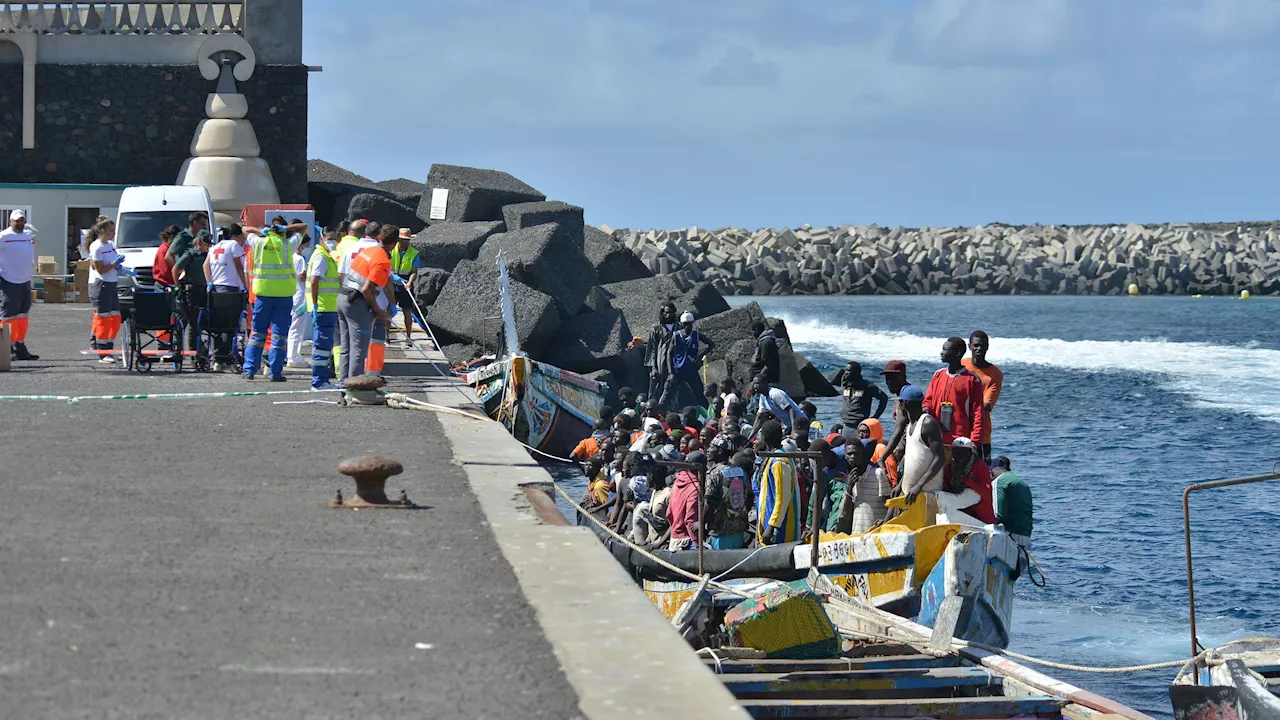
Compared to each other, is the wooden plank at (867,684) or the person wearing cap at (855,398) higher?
the person wearing cap at (855,398)

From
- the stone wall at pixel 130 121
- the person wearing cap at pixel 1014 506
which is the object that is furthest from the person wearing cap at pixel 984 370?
the stone wall at pixel 130 121

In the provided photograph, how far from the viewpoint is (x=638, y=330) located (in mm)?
32875

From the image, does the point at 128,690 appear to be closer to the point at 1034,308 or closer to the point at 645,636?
the point at 645,636

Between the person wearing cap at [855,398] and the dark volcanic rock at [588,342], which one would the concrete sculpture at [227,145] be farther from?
the person wearing cap at [855,398]

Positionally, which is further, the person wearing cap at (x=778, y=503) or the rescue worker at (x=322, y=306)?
the rescue worker at (x=322, y=306)

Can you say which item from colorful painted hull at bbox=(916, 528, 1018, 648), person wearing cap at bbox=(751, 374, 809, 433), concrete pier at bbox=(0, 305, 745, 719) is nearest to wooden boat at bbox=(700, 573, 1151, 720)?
colorful painted hull at bbox=(916, 528, 1018, 648)

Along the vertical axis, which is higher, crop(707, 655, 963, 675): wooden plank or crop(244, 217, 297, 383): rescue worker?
crop(244, 217, 297, 383): rescue worker

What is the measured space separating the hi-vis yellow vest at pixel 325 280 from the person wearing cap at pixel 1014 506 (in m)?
6.32

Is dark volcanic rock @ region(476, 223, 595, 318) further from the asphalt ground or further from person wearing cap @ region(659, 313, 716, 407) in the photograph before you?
the asphalt ground

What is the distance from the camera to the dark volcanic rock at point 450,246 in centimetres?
3203

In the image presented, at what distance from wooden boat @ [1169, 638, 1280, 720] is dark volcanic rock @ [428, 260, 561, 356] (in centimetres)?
1726

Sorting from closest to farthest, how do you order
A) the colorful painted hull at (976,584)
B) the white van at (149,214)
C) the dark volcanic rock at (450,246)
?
the colorful painted hull at (976,584) → the white van at (149,214) → the dark volcanic rock at (450,246)

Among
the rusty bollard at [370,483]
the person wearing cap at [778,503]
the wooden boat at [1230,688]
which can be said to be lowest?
the wooden boat at [1230,688]

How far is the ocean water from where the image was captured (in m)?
16.1
